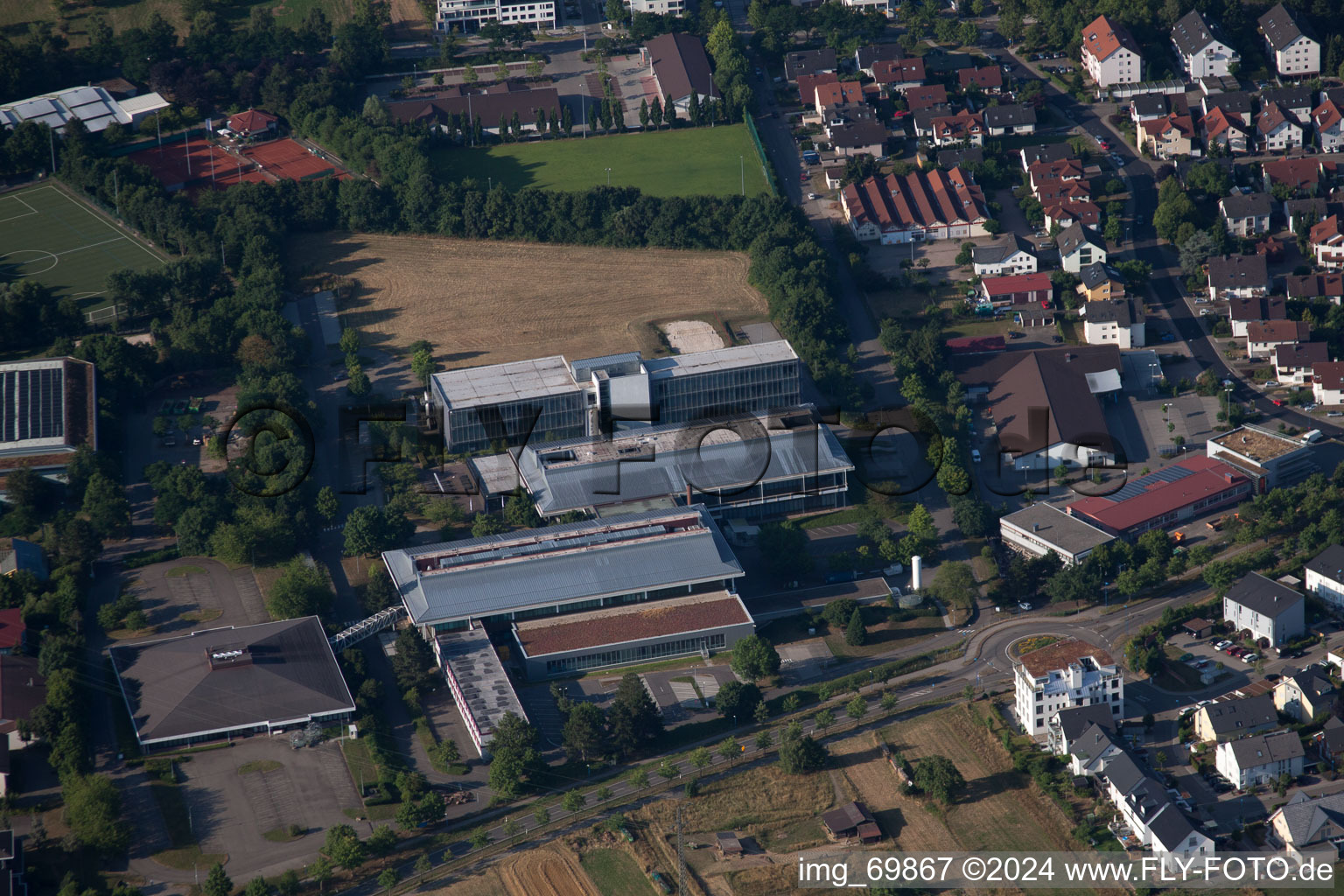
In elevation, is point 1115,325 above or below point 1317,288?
Answer: below

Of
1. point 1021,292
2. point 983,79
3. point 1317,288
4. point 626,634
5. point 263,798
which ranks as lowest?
point 263,798

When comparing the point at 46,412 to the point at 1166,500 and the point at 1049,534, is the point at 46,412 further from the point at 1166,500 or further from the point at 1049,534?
the point at 1166,500

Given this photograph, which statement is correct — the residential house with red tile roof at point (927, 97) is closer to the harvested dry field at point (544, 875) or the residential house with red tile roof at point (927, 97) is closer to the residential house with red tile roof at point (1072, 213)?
the residential house with red tile roof at point (1072, 213)

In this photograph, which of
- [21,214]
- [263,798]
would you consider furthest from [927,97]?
[263,798]


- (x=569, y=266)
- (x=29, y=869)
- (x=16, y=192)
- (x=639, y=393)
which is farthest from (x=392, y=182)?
(x=29, y=869)

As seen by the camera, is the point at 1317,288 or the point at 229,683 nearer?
the point at 229,683

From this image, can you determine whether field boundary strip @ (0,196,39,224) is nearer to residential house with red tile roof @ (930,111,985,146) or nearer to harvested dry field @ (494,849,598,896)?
residential house with red tile roof @ (930,111,985,146)

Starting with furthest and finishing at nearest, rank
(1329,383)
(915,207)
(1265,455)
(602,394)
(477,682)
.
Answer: (915,207)
(1329,383)
(602,394)
(1265,455)
(477,682)

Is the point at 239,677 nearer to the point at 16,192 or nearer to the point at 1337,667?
the point at 1337,667
